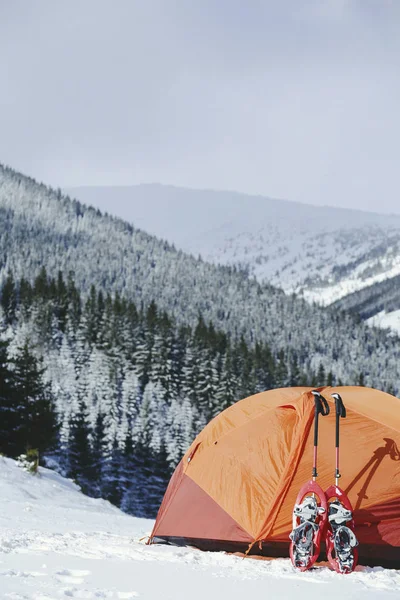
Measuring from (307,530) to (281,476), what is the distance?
1283 millimetres

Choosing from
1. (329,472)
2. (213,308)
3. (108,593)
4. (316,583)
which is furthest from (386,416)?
(213,308)

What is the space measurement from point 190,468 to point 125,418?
69013mm

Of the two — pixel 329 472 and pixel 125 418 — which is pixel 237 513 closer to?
pixel 329 472

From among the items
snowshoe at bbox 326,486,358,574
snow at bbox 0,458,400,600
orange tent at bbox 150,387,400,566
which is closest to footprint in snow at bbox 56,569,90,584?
snow at bbox 0,458,400,600

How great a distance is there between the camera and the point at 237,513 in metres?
8.98

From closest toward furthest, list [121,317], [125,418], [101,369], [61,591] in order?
[61,591] → [125,418] → [101,369] → [121,317]

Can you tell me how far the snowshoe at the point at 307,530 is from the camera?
295 inches

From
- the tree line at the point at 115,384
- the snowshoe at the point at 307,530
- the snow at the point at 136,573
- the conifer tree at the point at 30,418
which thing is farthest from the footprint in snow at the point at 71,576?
the tree line at the point at 115,384

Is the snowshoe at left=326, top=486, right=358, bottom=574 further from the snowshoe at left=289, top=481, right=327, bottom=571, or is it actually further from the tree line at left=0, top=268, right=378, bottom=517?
the tree line at left=0, top=268, right=378, bottom=517

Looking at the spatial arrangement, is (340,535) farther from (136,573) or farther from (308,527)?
(136,573)

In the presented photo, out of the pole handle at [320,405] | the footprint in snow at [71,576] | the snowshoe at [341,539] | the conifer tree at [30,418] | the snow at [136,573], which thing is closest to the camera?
the snow at [136,573]

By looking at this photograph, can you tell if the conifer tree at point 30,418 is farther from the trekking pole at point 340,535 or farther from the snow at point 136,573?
the trekking pole at point 340,535

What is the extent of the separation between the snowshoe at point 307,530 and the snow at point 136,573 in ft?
0.58

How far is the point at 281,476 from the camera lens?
29.0ft
